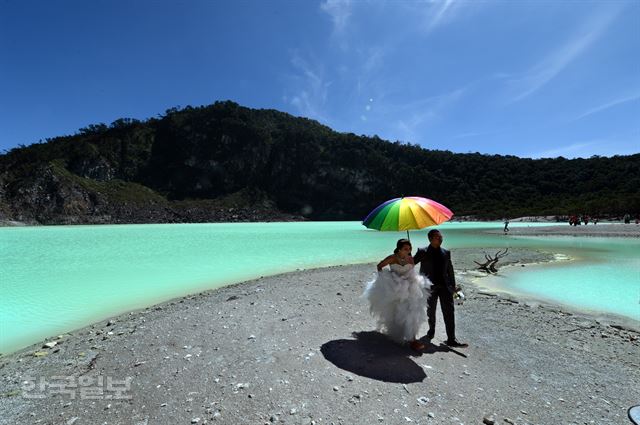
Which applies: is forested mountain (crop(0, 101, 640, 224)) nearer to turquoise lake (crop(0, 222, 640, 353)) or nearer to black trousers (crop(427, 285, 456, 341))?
turquoise lake (crop(0, 222, 640, 353))

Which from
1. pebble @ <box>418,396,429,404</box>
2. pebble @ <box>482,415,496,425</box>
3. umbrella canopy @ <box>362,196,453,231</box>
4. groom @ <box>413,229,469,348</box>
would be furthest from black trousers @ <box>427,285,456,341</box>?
pebble @ <box>482,415,496,425</box>

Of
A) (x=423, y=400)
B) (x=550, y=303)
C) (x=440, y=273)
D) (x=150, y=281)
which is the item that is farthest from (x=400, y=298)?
(x=150, y=281)

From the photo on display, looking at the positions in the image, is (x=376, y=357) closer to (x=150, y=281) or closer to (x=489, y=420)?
(x=489, y=420)

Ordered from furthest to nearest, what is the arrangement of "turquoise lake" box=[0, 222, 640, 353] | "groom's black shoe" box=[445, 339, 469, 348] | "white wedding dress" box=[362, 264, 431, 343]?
1. "turquoise lake" box=[0, 222, 640, 353]
2. "groom's black shoe" box=[445, 339, 469, 348]
3. "white wedding dress" box=[362, 264, 431, 343]

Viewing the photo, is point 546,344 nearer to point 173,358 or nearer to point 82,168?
point 173,358

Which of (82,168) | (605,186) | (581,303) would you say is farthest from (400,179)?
(581,303)

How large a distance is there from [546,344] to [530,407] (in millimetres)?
2961

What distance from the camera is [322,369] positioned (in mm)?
5035

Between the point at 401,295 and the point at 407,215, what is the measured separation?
128 centimetres

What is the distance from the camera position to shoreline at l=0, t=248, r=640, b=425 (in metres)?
4.06

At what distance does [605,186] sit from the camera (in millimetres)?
95562

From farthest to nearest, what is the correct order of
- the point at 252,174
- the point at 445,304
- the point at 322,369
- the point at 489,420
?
the point at 252,174, the point at 445,304, the point at 322,369, the point at 489,420

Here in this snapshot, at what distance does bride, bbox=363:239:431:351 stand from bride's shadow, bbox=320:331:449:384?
29 cm

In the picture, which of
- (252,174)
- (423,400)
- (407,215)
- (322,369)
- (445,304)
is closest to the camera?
(423,400)
